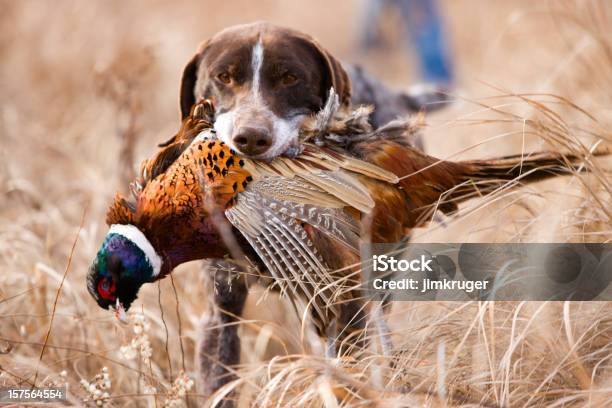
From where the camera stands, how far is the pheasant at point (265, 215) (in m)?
2.36

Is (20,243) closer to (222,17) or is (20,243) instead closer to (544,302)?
(544,302)

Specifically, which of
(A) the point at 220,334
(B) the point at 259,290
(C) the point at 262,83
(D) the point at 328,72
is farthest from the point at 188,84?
(A) the point at 220,334

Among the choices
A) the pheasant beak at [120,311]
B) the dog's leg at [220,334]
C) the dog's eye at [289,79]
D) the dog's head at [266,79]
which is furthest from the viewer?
the dog's leg at [220,334]

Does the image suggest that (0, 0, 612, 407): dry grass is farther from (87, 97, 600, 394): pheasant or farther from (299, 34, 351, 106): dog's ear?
(299, 34, 351, 106): dog's ear

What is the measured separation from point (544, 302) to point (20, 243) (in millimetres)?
2420

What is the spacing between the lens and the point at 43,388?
2588 millimetres

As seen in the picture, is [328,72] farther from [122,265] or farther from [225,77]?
[122,265]

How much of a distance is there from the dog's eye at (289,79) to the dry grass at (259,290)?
1.81ft

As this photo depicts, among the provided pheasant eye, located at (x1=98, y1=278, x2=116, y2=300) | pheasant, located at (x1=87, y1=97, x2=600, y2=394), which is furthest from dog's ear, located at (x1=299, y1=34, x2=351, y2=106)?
pheasant eye, located at (x1=98, y1=278, x2=116, y2=300)

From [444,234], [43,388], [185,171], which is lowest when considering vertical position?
[43,388]

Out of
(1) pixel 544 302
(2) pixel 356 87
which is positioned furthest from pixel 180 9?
(1) pixel 544 302

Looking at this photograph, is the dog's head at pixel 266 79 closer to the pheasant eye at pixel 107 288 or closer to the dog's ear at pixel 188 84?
the dog's ear at pixel 188 84

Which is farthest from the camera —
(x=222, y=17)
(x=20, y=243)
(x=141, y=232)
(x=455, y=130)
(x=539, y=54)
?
(x=222, y=17)

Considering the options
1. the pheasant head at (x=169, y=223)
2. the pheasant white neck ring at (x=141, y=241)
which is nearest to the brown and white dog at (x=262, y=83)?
the pheasant head at (x=169, y=223)
